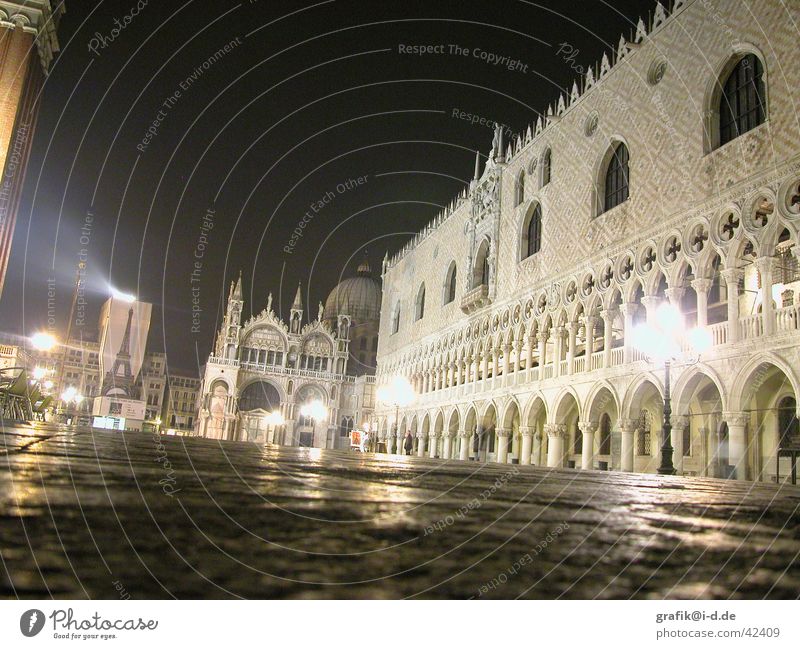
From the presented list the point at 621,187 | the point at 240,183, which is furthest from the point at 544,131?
the point at 240,183

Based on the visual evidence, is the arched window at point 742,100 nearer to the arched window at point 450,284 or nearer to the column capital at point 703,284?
the column capital at point 703,284

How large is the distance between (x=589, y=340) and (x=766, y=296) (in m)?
5.74

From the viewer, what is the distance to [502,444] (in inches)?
841

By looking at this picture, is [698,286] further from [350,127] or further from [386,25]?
[386,25]

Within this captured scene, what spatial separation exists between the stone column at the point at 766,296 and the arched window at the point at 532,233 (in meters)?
→ 10.1

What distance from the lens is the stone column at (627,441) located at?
48.5 ft

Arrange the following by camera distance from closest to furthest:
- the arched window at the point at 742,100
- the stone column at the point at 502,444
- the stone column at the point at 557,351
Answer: the arched window at the point at 742,100, the stone column at the point at 557,351, the stone column at the point at 502,444

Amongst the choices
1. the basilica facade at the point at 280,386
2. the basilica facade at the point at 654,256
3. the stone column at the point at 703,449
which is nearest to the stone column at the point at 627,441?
the basilica facade at the point at 654,256

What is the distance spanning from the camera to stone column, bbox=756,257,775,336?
11406mm

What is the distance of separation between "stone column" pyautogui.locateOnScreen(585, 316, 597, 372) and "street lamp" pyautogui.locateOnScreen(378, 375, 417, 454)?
15.3 m

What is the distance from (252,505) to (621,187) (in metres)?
17.4
